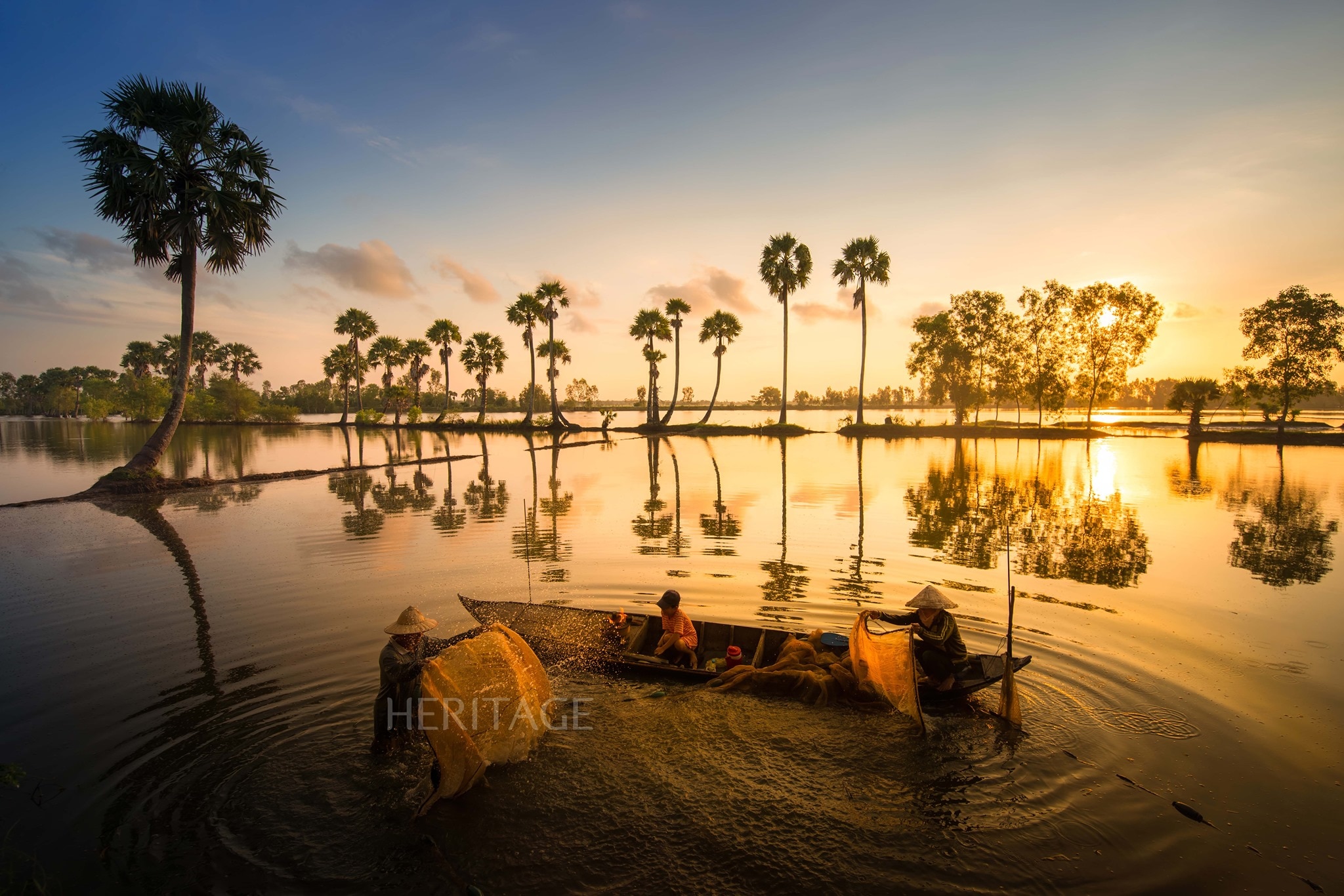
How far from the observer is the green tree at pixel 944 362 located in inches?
2739

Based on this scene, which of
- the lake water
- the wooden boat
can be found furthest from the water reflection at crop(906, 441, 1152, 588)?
the wooden boat

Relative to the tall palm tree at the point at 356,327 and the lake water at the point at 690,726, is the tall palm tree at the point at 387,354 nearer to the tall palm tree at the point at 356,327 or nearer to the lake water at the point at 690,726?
the tall palm tree at the point at 356,327

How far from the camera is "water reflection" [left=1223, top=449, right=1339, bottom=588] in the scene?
1330 centimetres

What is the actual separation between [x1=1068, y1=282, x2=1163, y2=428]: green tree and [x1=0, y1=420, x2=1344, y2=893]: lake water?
50356 millimetres

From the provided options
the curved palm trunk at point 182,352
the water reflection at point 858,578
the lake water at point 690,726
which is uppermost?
the curved palm trunk at point 182,352

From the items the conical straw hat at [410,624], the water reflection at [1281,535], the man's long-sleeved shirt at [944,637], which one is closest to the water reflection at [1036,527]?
the water reflection at [1281,535]

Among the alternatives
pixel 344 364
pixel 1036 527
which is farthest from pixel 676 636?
pixel 344 364

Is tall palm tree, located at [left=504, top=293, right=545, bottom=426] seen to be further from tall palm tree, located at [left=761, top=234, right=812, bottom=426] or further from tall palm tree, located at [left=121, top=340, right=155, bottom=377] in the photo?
tall palm tree, located at [left=121, top=340, right=155, bottom=377]

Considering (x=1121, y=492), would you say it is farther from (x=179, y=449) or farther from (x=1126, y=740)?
(x=179, y=449)

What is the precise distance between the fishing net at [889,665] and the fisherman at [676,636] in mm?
2067

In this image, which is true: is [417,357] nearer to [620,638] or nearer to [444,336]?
[444,336]

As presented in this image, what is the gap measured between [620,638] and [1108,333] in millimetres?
68435

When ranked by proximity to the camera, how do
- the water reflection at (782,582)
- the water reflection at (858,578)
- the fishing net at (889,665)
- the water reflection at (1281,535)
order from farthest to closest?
1. the water reflection at (1281,535)
2. the water reflection at (858,578)
3. the water reflection at (782,582)
4. the fishing net at (889,665)

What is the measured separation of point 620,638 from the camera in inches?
349
